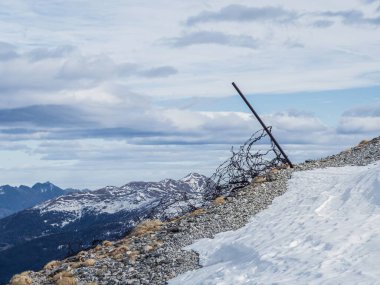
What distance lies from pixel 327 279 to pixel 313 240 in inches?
110

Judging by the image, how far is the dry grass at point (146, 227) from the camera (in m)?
22.2

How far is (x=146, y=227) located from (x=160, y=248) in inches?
162

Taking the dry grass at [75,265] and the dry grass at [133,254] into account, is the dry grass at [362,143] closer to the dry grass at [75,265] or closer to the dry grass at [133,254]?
the dry grass at [133,254]

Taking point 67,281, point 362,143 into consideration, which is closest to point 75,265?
point 67,281

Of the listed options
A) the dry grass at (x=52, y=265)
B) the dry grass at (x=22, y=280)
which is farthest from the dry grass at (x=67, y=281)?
the dry grass at (x=52, y=265)

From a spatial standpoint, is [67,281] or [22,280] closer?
[67,281]

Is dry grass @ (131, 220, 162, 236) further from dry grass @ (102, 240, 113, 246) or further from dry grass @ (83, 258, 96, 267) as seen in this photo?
dry grass @ (83, 258, 96, 267)

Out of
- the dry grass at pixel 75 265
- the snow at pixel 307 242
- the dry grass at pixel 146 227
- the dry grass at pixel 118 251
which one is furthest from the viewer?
the dry grass at pixel 146 227

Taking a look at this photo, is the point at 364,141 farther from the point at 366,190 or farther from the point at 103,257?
the point at 103,257

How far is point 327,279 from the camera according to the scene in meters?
12.6

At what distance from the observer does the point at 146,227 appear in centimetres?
2284

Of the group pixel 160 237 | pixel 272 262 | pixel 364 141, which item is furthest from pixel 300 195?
pixel 364 141

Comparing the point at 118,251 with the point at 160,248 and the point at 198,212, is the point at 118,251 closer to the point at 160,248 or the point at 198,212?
the point at 160,248

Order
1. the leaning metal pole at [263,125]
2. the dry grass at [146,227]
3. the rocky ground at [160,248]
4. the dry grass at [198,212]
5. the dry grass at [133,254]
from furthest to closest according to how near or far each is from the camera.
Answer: the leaning metal pole at [263,125] → the dry grass at [146,227] → the dry grass at [198,212] → the dry grass at [133,254] → the rocky ground at [160,248]
